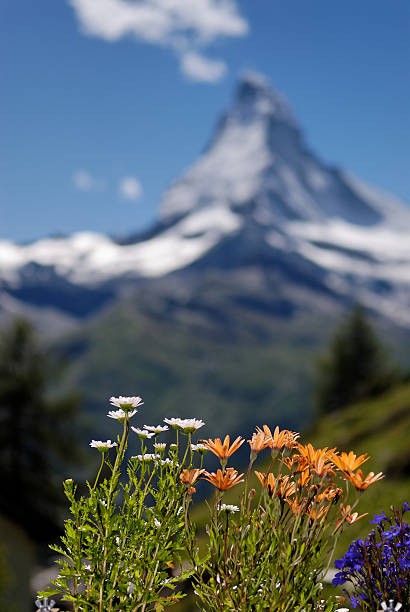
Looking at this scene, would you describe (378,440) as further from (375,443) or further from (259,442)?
(259,442)

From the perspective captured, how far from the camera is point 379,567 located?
114 inches

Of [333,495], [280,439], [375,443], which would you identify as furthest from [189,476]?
[375,443]

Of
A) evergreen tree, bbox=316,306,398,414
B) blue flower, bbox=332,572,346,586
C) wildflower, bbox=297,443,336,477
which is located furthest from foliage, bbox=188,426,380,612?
evergreen tree, bbox=316,306,398,414

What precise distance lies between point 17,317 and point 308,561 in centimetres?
2363

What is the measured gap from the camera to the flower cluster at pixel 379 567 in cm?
285

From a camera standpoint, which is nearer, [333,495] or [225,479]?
[225,479]

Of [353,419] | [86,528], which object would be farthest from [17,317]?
[86,528]

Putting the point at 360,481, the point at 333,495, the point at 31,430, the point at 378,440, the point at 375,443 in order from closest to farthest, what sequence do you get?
the point at 360,481, the point at 333,495, the point at 375,443, the point at 378,440, the point at 31,430

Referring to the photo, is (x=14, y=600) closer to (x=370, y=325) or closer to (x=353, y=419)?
(x=353, y=419)

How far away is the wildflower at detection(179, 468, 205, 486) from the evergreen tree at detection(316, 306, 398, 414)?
39747 mm

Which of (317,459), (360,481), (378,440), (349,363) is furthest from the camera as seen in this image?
(349,363)

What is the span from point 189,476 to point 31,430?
21.8m

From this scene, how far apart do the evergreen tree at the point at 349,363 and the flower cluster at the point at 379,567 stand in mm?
39387

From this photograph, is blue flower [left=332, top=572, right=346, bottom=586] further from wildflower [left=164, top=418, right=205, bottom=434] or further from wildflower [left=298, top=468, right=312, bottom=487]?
wildflower [left=164, top=418, right=205, bottom=434]
